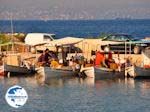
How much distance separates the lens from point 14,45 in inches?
2522

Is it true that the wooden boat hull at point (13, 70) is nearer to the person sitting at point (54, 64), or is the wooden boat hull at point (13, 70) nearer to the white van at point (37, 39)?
the person sitting at point (54, 64)

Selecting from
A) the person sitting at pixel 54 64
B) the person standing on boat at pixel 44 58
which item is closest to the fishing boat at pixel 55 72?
the person sitting at pixel 54 64

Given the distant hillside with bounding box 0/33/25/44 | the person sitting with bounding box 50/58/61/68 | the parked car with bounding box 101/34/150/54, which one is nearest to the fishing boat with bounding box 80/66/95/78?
the person sitting with bounding box 50/58/61/68

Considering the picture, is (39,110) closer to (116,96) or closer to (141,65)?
(116,96)

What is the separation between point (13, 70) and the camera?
181 ft

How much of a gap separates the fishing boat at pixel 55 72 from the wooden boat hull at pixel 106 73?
1.81 meters

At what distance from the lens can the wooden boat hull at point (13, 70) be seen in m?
54.9

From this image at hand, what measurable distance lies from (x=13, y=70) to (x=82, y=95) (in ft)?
41.4

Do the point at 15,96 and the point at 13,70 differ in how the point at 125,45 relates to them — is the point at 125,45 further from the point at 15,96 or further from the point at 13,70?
the point at 15,96

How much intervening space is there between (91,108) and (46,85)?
11.6 m

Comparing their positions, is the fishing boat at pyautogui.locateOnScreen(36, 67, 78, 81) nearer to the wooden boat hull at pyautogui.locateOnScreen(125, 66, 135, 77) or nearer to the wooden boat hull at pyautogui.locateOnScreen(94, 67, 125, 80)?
the wooden boat hull at pyautogui.locateOnScreen(94, 67, 125, 80)

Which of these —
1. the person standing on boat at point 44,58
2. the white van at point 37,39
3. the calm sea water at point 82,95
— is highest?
the white van at point 37,39

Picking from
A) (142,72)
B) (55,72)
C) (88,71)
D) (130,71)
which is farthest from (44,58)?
(142,72)

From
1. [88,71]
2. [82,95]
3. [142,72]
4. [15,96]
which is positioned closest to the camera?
[15,96]
